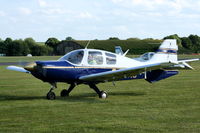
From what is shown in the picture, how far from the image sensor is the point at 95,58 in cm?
1259

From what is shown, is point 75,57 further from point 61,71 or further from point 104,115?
point 104,115

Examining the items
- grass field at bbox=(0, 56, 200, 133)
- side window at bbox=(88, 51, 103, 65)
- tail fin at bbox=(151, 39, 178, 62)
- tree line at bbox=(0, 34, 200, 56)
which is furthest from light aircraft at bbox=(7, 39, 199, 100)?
tree line at bbox=(0, 34, 200, 56)

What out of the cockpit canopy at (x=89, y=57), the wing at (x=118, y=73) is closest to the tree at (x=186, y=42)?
the cockpit canopy at (x=89, y=57)

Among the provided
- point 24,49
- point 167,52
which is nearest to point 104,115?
point 167,52

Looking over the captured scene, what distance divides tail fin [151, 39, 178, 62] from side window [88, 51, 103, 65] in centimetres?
314

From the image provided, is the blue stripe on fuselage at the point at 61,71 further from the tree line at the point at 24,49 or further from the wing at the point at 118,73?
the tree line at the point at 24,49

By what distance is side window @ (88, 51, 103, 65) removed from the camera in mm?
12477

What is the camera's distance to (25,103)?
11.2 m

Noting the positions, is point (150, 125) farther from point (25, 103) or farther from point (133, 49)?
point (133, 49)

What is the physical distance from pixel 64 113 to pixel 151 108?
2387mm

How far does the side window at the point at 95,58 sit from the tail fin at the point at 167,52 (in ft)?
10.3

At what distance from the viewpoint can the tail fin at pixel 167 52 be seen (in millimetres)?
14789

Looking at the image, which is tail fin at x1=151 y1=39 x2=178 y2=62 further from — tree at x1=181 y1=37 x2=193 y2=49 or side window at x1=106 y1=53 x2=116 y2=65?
tree at x1=181 y1=37 x2=193 y2=49

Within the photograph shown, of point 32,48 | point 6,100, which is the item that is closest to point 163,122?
point 6,100
